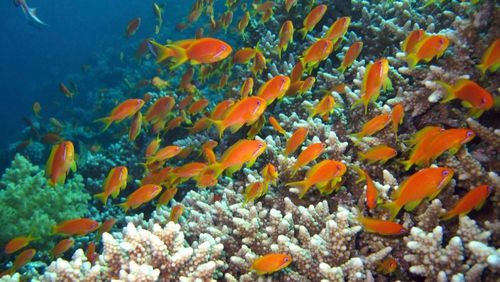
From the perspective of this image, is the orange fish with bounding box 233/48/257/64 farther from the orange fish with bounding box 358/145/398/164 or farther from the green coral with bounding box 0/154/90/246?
the green coral with bounding box 0/154/90/246

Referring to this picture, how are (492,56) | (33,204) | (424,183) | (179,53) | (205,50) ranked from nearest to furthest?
(424,183), (492,56), (205,50), (179,53), (33,204)

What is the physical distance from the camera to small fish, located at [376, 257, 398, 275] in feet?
8.31

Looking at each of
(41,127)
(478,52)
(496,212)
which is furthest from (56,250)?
(41,127)

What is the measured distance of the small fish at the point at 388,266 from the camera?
2533 mm

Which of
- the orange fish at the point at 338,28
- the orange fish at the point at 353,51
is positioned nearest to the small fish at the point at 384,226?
the orange fish at the point at 353,51

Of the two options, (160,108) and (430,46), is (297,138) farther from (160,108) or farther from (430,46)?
(160,108)

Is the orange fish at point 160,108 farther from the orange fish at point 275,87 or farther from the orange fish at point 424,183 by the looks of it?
the orange fish at point 424,183

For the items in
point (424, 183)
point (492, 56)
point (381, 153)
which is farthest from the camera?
point (381, 153)

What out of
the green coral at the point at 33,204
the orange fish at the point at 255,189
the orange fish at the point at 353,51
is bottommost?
the green coral at the point at 33,204

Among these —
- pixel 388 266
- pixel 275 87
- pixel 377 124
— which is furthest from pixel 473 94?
pixel 275 87

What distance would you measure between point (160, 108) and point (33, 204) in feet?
9.12

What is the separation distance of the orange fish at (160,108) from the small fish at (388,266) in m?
3.93

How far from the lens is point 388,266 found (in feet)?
8.33

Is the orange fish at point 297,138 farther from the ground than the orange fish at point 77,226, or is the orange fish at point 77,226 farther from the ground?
the orange fish at point 297,138
